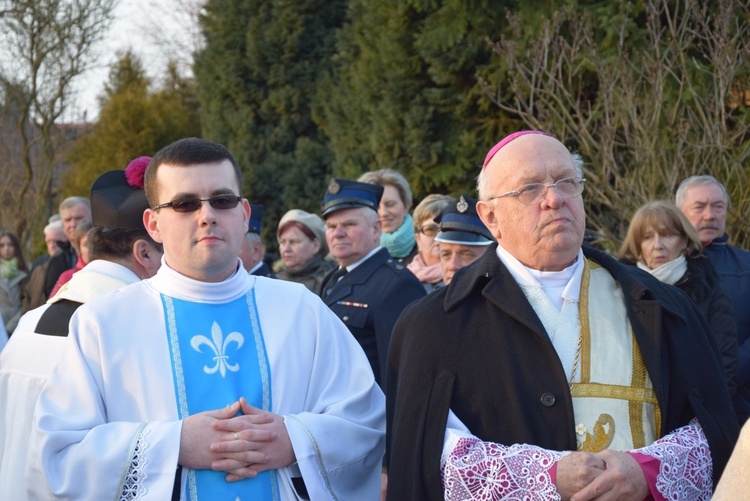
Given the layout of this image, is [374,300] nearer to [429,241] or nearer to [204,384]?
[429,241]

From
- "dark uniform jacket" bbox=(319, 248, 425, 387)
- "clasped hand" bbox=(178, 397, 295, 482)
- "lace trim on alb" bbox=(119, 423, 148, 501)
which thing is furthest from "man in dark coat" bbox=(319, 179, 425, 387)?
"lace trim on alb" bbox=(119, 423, 148, 501)

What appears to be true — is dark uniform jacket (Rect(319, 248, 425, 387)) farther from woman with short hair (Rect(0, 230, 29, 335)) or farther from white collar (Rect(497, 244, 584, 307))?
woman with short hair (Rect(0, 230, 29, 335))

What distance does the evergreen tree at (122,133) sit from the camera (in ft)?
75.3

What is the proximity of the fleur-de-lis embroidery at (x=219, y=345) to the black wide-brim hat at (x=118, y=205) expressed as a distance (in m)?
0.96

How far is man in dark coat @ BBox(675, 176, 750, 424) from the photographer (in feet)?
18.3

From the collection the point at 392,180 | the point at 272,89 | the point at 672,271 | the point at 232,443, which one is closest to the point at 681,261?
the point at 672,271

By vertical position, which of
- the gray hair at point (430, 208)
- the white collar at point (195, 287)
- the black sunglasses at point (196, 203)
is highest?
the gray hair at point (430, 208)

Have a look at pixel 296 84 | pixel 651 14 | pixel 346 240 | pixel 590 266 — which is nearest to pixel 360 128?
pixel 296 84

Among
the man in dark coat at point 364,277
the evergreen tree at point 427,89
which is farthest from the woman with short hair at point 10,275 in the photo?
the man in dark coat at point 364,277

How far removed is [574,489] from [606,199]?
19.9 ft

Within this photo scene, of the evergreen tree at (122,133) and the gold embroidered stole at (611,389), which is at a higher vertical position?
the evergreen tree at (122,133)

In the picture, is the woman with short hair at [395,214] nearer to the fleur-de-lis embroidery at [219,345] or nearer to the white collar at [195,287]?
the white collar at [195,287]

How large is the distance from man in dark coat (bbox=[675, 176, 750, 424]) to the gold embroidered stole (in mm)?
2169

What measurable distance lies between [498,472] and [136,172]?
7.07 feet
